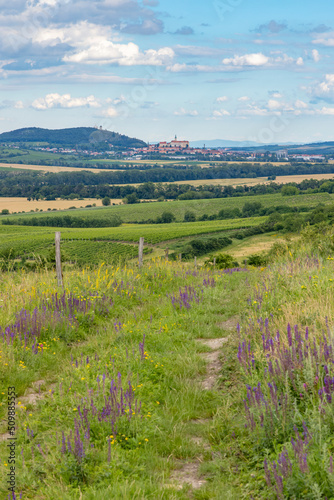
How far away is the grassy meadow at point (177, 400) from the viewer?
11.1 feet

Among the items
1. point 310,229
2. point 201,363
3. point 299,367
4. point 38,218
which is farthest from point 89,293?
point 38,218

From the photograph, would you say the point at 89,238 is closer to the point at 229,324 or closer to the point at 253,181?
the point at 229,324

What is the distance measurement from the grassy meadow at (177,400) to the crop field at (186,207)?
391ft

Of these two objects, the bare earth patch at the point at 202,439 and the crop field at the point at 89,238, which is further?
the crop field at the point at 89,238

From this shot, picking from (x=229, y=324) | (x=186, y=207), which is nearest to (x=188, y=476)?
(x=229, y=324)

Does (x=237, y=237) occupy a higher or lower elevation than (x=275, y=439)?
lower

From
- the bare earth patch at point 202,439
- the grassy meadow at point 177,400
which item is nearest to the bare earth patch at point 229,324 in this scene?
the grassy meadow at point 177,400

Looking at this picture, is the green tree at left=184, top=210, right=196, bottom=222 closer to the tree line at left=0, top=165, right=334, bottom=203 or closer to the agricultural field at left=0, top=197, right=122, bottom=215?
the tree line at left=0, top=165, right=334, bottom=203

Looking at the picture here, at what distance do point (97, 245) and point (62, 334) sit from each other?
256 feet

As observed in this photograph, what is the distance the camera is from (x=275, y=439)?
3572 mm

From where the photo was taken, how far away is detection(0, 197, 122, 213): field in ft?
480

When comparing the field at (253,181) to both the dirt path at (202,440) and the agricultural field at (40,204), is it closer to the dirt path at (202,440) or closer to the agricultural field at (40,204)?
the agricultural field at (40,204)

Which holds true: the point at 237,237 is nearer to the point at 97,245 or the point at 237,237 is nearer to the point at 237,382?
the point at 97,245

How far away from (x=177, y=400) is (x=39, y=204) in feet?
513
